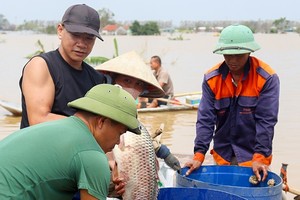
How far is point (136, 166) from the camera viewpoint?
2.71m

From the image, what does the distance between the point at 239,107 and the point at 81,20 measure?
1.26m

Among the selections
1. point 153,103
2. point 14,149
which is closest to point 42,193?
point 14,149

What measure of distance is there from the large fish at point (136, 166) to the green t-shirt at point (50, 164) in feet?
1.80

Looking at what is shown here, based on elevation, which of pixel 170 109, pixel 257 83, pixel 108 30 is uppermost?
pixel 257 83

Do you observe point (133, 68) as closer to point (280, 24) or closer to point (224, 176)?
point (224, 176)

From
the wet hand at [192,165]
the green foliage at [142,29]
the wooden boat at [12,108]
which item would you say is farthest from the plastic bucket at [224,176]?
the green foliage at [142,29]

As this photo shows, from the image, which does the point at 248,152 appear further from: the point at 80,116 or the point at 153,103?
the point at 153,103

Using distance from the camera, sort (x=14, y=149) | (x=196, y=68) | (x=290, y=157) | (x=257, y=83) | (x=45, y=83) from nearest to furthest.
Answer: (x=14, y=149), (x=45, y=83), (x=257, y=83), (x=290, y=157), (x=196, y=68)

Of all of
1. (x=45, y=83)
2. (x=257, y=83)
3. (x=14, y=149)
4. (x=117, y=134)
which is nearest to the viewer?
(x=14, y=149)

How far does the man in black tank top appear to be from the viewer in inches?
110

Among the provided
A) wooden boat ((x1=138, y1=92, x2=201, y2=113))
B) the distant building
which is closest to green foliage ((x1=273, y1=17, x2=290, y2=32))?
the distant building

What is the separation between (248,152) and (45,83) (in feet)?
5.10

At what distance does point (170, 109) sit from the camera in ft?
37.4

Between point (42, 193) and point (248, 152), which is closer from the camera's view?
point (42, 193)
